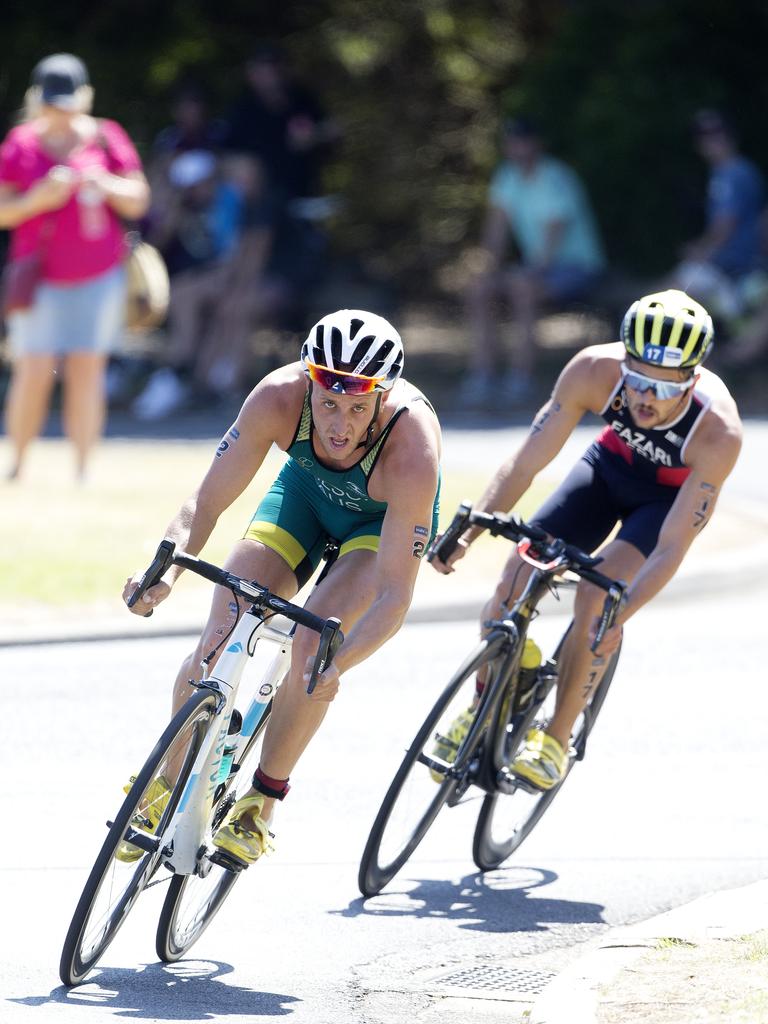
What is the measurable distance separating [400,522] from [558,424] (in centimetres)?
133

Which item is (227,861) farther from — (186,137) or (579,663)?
(186,137)

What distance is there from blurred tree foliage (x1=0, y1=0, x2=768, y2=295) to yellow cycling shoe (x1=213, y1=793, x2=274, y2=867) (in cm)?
1323

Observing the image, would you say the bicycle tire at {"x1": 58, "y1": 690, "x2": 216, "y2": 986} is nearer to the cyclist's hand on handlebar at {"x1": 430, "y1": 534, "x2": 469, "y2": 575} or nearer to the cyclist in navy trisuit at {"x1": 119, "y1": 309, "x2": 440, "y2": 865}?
the cyclist in navy trisuit at {"x1": 119, "y1": 309, "x2": 440, "y2": 865}

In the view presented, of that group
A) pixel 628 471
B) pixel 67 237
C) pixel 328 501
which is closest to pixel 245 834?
pixel 328 501

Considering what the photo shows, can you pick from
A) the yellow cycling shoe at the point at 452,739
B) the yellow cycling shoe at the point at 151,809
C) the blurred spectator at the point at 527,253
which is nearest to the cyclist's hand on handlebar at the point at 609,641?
the yellow cycling shoe at the point at 452,739

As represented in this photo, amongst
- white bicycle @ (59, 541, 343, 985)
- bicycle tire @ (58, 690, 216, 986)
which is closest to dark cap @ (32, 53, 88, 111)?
white bicycle @ (59, 541, 343, 985)

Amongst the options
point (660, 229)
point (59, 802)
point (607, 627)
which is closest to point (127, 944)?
point (59, 802)

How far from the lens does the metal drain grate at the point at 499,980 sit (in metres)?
5.53

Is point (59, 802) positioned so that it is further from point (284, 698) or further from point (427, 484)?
point (427, 484)

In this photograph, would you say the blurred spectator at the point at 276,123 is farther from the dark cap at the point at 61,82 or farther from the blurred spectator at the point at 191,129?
the dark cap at the point at 61,82

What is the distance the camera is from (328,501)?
6.24 m

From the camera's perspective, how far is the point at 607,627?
6.39 m

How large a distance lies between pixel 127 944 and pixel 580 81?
14486 mm

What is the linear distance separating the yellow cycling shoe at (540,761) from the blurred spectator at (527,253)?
1047 cm
